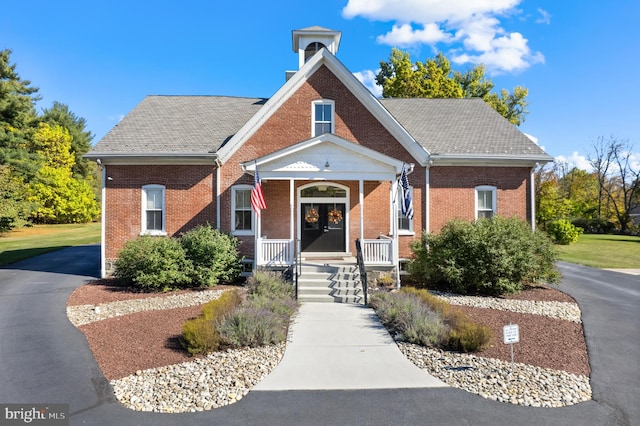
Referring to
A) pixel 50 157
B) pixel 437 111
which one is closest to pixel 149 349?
pixel 437 111

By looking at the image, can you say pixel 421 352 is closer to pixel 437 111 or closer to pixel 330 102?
Result: pixel 330 102

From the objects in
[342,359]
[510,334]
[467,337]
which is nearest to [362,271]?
[467,337]

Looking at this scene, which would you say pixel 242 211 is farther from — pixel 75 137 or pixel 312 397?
pixel 75 137

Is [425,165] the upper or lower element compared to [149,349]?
upper

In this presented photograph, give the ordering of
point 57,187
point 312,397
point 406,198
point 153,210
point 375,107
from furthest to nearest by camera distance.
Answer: point 57,187, point 375,107, point 153,210, point 406,198, point 312,397

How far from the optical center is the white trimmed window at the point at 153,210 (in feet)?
49.4

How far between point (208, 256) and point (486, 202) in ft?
38.6

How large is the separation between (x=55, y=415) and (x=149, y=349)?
88.8 inches

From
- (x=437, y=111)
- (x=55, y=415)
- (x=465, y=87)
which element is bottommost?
(x=55, y=415)

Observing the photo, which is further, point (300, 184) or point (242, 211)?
point (300, 184)

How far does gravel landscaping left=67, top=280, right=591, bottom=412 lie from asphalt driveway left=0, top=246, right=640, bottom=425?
0.22 m

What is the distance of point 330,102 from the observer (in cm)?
1552

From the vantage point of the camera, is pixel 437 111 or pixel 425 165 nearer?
pixel 425 165

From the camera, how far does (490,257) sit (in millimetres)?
11703
